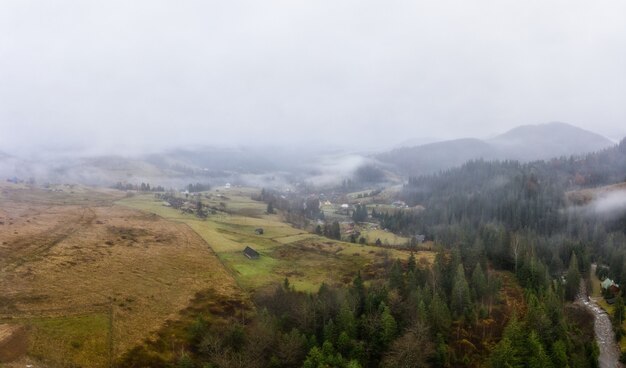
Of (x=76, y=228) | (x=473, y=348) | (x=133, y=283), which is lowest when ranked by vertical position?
(x=473, y=348)

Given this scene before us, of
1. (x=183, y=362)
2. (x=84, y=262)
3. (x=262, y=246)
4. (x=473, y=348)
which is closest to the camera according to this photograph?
(x=183, y=362)

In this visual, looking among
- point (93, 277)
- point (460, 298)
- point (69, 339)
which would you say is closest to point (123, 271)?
point (93, 277)

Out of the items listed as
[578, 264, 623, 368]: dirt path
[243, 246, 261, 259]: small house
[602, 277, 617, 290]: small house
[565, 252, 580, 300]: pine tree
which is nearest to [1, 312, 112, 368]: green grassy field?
[243, 246, 261, 259]: small house

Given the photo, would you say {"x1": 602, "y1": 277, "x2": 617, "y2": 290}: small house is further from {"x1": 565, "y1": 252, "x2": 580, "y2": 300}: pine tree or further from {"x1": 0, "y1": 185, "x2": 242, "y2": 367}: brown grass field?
{"x1": 0, "y1": 185, "x2": 242, "y2": 367}: brown grass field

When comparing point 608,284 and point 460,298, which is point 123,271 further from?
point 608,284

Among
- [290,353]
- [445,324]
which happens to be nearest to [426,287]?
[445,324]

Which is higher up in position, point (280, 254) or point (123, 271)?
point (123, 271)

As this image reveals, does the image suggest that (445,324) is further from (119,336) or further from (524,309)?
(119,336)
